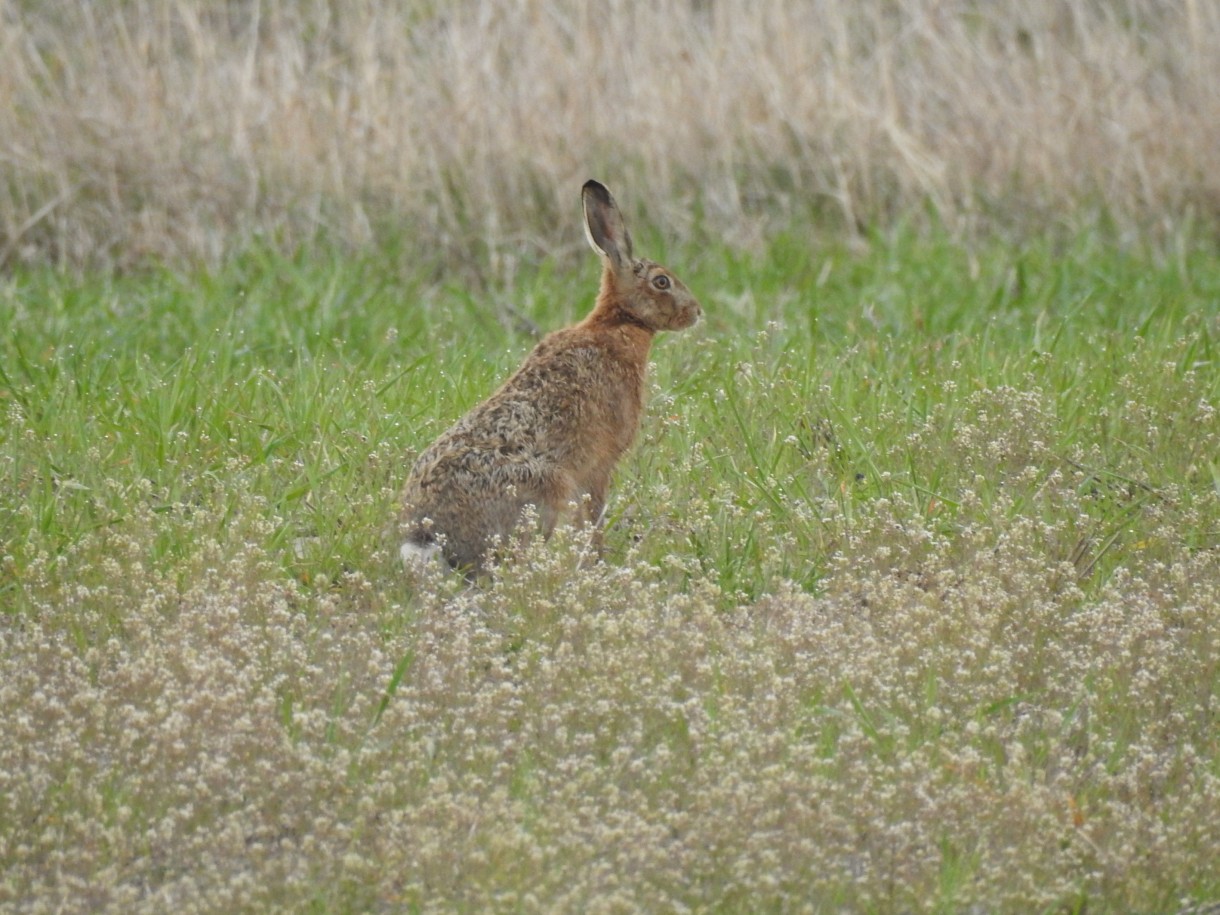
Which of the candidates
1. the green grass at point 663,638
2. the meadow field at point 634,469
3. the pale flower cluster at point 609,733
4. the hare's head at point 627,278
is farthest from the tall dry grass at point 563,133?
the pale flower cluster at point 609,733

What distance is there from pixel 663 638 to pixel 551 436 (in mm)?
1128

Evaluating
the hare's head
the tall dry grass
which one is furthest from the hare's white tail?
the tall dry grass

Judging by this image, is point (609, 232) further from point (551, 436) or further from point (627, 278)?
point (551, 436)

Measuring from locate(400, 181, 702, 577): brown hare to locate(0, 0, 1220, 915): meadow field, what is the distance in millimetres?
197

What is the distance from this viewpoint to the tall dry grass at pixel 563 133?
31.9ft

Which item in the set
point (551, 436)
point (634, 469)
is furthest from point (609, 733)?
point (634, 469)

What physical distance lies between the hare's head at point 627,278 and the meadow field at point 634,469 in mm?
368

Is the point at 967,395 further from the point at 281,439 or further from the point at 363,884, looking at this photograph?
the point at 363,884

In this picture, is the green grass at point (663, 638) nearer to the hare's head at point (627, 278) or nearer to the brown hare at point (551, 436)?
the brown hare at point (551, 436)

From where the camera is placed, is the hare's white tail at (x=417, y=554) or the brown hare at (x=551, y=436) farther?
the brown hare at (x=551, y=436)

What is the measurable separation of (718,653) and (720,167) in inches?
235

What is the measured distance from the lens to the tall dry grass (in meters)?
9.73

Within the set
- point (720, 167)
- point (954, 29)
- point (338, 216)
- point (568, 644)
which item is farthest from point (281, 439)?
point (954, 29)

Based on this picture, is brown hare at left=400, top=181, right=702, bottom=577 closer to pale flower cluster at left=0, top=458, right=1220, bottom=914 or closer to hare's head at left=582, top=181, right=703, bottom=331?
hare's head at left=582, top=181, right=703, bottom=331
